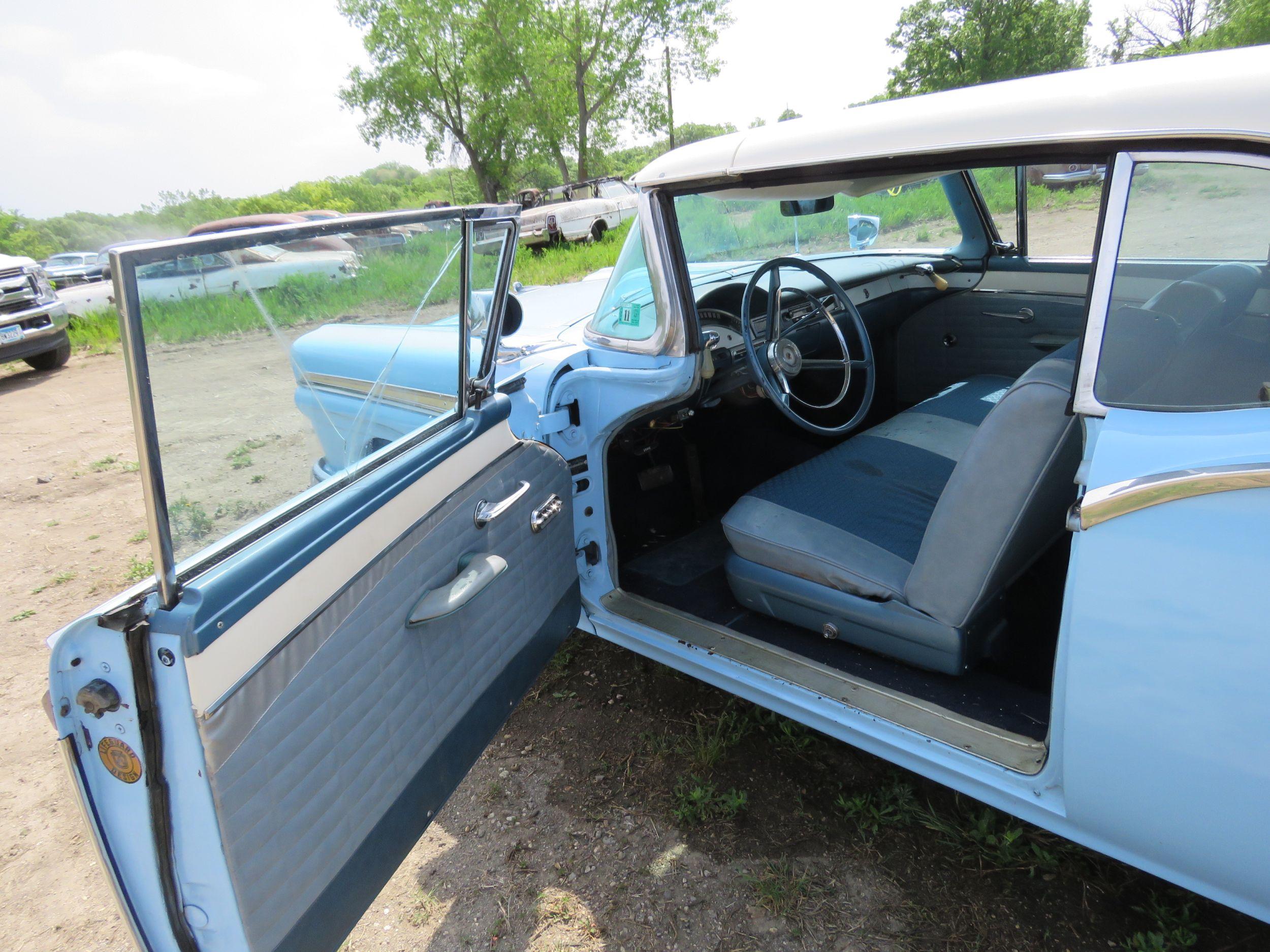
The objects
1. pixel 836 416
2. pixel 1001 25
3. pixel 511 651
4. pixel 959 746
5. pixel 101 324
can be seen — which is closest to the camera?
pixel 959 746

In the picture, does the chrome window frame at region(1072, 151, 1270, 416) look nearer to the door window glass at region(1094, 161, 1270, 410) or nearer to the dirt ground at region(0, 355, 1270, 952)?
the door window glass at region(1094, 161, 1270, 410)

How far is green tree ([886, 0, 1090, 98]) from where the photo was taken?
26547mm

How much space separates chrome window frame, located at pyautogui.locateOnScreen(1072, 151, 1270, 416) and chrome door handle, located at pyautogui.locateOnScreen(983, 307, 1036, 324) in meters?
2.09

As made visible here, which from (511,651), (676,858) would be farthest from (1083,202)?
(676,858)

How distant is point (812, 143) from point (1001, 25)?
3219 centimetres

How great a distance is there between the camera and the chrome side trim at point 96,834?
1.08 m

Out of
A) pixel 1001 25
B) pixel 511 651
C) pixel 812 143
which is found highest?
pixel 1001 25

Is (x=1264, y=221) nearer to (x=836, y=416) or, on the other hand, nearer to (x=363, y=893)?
(x=363, y=893)

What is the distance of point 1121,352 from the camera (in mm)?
1370

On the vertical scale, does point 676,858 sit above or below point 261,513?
below

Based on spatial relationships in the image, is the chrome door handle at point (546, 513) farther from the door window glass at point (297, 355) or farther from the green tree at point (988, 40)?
the green tree at point (988, 40)

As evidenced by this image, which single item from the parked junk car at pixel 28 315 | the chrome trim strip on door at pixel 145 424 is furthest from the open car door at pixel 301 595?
the parked junk car at pixel 28 315

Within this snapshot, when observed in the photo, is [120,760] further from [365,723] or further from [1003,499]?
[1003,499]

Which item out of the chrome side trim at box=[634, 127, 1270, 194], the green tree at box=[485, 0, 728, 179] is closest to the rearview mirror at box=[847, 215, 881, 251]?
the chrome side trim at box=[634, 127, 1270, 194]
